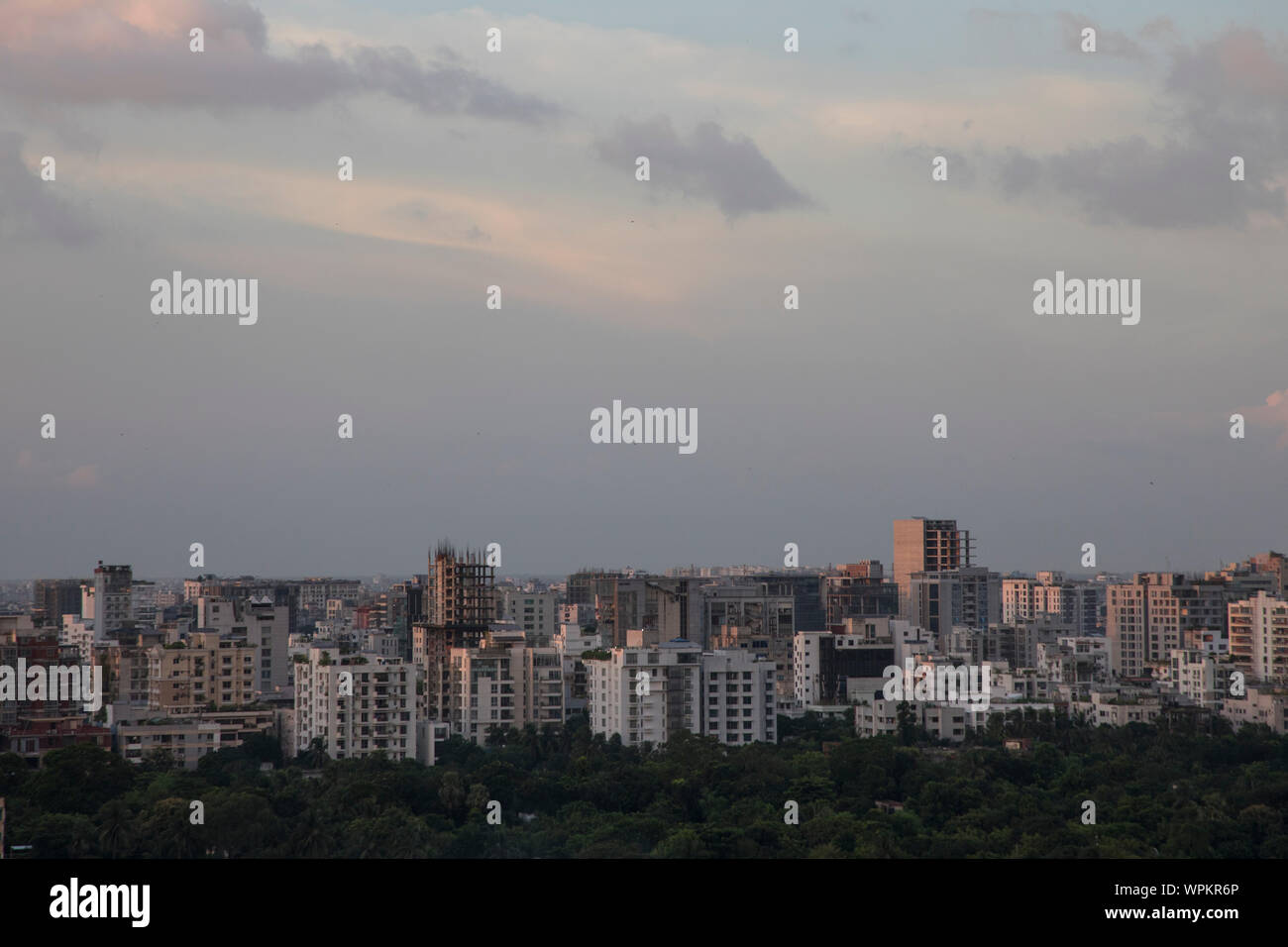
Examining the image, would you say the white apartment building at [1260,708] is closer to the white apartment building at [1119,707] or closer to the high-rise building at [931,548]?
the white apartment building at [1119,707]

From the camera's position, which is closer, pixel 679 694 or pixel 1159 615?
pixel 679 694

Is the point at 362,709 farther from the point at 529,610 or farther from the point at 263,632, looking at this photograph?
the point at 529,610

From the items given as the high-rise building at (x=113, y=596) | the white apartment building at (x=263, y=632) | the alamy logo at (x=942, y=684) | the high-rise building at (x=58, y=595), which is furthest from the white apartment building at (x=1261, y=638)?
the high-rise building at (x=58, y=595)

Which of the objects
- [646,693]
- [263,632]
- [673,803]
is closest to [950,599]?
[263,632]

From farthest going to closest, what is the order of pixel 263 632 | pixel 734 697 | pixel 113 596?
pixel 113 596 < pixel 263 632 < pixel 734 697

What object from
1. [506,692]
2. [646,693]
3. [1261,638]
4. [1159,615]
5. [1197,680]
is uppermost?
[1159,615]
